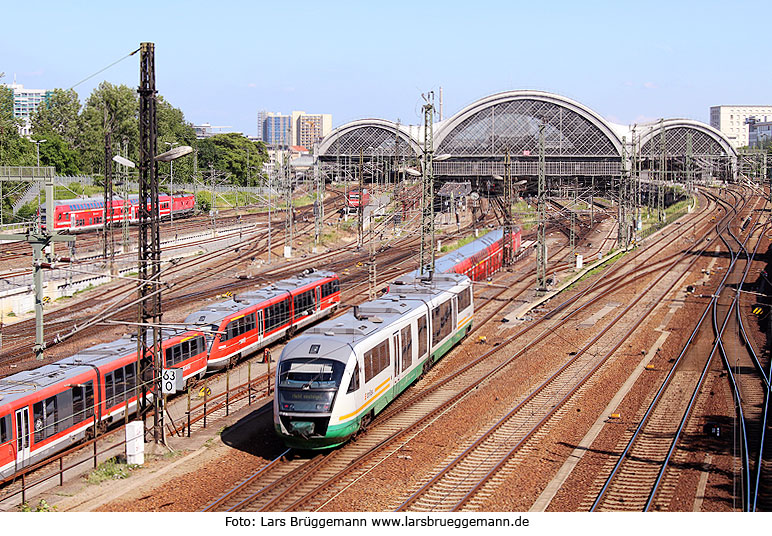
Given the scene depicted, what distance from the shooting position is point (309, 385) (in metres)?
17.4

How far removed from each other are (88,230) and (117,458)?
144 ft

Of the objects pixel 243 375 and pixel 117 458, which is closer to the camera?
pixel 117 458

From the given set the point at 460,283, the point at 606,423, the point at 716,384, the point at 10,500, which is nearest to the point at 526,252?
the point at 460,283

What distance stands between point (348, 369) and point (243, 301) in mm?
11590

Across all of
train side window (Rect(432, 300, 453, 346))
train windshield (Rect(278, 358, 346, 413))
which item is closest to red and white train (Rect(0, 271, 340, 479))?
train windshield (Rect(278, 358, 346, 413))

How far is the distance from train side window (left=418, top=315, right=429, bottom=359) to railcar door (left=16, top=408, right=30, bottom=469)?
10.5m

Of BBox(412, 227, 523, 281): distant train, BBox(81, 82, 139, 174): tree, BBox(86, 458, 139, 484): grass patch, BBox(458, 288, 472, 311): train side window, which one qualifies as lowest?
BBox(86, 458, 139, 484): grass patch

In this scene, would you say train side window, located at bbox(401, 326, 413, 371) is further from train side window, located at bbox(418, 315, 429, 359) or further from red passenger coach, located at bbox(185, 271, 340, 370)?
red passenger coach, located at bbox(185, 271, 340, 370)

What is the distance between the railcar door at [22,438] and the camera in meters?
17.0

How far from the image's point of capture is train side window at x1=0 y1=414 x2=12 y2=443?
16469 mm

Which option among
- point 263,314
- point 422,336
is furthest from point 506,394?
point 263,314

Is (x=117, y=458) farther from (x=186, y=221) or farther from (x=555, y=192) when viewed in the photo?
(x=555, y=192)

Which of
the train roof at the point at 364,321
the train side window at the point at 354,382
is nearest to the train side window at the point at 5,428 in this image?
the train roof at the point at 364,321

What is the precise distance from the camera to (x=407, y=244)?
201ft
